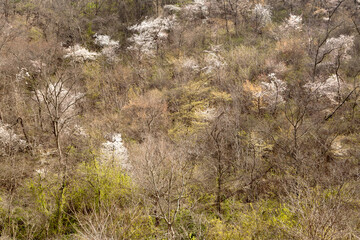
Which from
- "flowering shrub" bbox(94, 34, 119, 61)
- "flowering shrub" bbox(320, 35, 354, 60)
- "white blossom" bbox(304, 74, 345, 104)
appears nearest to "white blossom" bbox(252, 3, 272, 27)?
"flowering shrub" bbox(320, 35, 354, 60)

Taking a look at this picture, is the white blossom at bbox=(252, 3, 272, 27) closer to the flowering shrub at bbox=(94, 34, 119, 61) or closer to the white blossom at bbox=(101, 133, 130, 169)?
the flowering shrub at bbox=(94, 34, 119, 61)

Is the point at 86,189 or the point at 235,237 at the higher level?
the point at 86,189

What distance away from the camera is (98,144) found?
16516 millimetres

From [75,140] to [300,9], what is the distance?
30852mm

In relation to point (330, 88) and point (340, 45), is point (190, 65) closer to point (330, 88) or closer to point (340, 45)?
point (330, 88)

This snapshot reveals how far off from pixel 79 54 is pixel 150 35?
8747 mm

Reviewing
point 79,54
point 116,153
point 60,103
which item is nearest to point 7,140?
point 116,153

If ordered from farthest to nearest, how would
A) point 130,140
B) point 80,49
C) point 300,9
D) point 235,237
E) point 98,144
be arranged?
point 300,9 < point 80,49 < point 130,140 < point 98,144 < point 235,237

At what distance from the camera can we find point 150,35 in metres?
27.7

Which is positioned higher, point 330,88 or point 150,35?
point 150,35

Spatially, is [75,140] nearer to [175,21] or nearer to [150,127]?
[150,127]

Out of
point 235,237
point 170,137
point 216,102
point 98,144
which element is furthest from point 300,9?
point 235,237

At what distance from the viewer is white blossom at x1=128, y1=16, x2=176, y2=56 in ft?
88.8

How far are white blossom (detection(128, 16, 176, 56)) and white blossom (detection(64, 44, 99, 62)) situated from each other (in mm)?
4635
